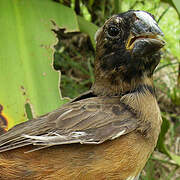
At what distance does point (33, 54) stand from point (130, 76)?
741mm

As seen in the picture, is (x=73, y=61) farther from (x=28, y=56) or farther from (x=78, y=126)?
(x=78, y=126)

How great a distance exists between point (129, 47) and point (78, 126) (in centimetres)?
47

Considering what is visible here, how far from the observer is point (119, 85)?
5.88ft

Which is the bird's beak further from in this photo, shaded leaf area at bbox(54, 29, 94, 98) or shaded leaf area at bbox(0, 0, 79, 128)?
shaded leaf area at bbox(54, 29, 94, 98)

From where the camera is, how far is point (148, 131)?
1.60m

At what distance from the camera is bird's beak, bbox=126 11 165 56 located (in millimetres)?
1598

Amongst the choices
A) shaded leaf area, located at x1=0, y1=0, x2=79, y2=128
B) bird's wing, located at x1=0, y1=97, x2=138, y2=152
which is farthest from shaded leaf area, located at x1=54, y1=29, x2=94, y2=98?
bird's wing, located at x1=0, y1=97, x2=138, y2=152

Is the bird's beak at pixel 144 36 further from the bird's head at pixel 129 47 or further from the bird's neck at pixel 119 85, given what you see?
the bird's neck at pixel 119 85

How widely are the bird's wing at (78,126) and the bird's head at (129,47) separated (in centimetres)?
19

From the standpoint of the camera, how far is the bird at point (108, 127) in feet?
4.73

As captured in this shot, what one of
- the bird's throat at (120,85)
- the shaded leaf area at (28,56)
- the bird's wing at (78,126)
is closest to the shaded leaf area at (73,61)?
the shaded leaf area at (28,56)

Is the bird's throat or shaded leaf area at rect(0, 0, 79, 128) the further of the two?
shaded leaf area at rect(0, 0, 79, 128)

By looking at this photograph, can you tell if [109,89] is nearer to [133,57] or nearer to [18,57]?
[133,57]

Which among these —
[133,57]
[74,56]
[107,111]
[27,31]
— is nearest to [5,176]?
[107,111]
